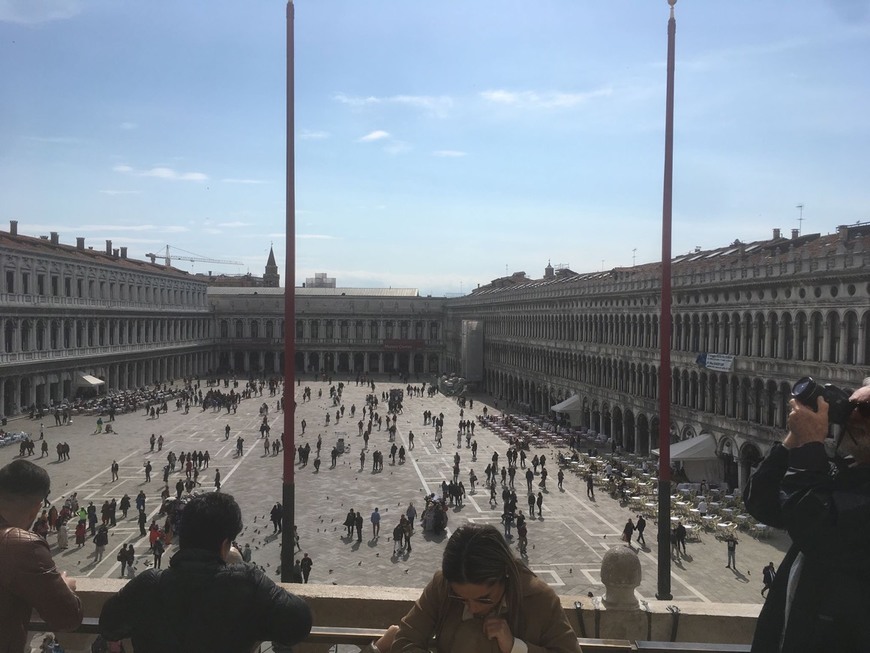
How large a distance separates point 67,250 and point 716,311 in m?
49.4

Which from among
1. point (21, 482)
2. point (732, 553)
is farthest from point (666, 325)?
point (732, 553)

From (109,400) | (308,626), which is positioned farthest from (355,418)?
(308,626)

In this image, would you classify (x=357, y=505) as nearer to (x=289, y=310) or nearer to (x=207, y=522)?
(x=289, y=310)

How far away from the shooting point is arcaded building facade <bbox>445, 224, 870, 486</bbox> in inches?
1011

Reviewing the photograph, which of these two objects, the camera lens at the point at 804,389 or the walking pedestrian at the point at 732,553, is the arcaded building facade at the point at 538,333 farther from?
the camera lens at the point at 804,389

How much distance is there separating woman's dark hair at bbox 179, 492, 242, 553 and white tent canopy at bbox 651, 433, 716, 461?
95.8 ft

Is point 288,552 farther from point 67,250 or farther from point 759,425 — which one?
point 67,250

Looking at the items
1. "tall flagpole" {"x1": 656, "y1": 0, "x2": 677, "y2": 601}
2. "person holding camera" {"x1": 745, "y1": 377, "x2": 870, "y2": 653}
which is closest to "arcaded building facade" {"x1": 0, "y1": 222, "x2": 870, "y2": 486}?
"tall flagpole" {"x1": 656, "y1": 0, "x2": 677, "y2": 601}

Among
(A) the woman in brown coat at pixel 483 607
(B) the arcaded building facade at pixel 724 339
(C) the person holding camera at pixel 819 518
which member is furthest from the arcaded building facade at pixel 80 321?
(C) the person holding camera at pixel 819 518

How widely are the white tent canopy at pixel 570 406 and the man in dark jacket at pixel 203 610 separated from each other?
148 feet

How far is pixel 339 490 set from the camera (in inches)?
1178

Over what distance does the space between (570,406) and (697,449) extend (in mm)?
16639

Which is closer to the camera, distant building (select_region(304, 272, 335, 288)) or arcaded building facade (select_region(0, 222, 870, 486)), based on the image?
arcaded building facade (select_region(0, 222, 870, 486))

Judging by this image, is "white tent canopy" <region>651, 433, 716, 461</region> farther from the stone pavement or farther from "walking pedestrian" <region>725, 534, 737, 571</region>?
"walking pedestrian" <region>725, 534, 737, 571</region>
